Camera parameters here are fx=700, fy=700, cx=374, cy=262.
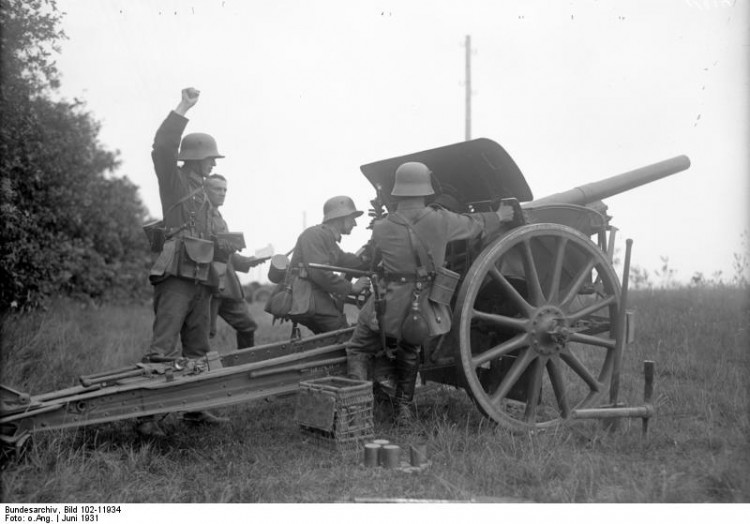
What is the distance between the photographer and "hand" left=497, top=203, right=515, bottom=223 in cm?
463

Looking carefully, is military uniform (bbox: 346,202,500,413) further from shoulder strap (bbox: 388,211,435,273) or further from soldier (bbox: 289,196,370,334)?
soldier (bbox: 289,196,370,334)

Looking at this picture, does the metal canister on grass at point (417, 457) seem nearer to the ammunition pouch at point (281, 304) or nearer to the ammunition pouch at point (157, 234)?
the ammunition pouch at point (281, 304)

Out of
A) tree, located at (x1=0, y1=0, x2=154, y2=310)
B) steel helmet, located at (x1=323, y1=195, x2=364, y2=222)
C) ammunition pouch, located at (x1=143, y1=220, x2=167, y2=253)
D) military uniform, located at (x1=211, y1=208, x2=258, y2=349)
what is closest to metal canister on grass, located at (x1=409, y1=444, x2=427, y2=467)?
military uniform, located at (x1=211, y1=208, x2=258, y2=349)

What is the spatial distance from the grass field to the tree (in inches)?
72.3

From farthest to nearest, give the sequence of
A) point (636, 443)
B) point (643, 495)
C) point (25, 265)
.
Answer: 1. point (25, 265)
2. point (636, 443)
3. point (643, 495)

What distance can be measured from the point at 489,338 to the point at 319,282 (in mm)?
1405

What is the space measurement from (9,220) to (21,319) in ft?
3.28

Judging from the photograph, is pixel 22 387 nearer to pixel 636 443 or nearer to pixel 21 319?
pixel 21 319

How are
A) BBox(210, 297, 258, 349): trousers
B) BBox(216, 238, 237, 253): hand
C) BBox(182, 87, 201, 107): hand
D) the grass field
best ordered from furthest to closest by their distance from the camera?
BBox(210, 297, 258, 349): trousers < BBox(216, 238, 237, 253): hand < BBox(182, 87, 201, 107): hand < the grass field

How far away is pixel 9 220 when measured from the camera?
275 inches

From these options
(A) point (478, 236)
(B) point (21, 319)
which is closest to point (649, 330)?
(A) point (478, 236)

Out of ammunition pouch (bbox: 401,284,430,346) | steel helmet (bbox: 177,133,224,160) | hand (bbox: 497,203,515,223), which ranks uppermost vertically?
steel helmet (bbox: 177,133,224,160)

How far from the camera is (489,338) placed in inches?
203

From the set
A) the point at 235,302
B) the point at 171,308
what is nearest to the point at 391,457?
the point at 171,308
